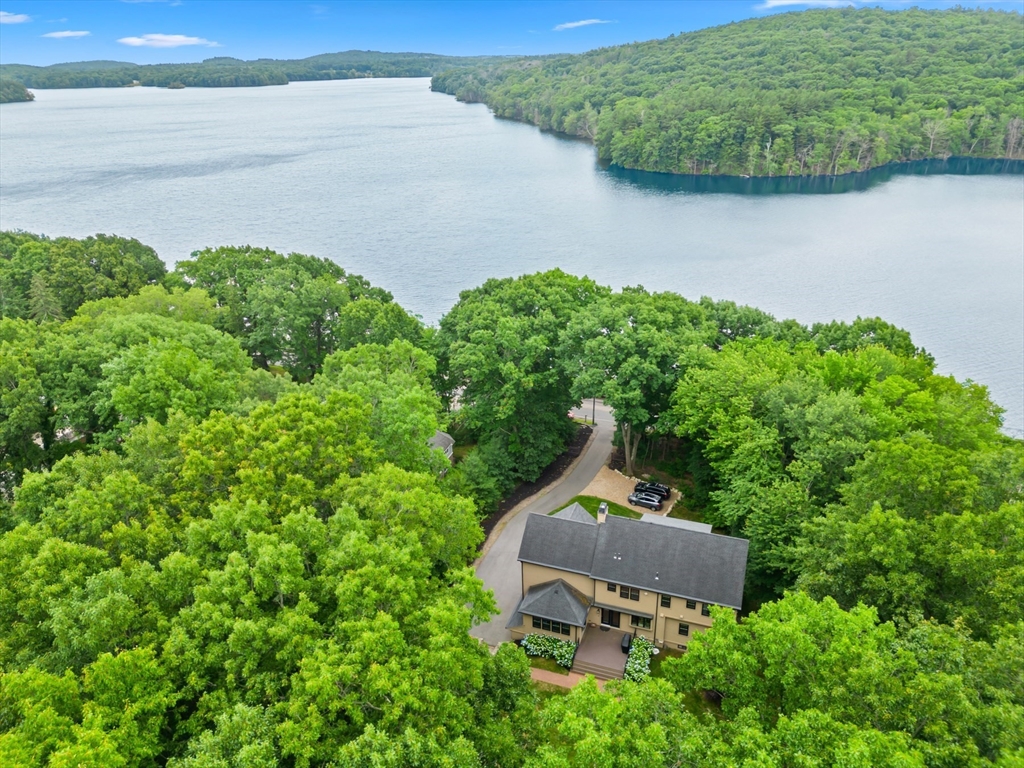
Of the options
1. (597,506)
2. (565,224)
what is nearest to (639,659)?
(597,506)

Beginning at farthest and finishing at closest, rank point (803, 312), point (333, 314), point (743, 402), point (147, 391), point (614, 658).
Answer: point (803, 312), point (333, 314), point (743, 402), point (147, 391), point (614, 658)

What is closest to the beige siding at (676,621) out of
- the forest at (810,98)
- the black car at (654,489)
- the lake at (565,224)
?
the black car at (654,489)

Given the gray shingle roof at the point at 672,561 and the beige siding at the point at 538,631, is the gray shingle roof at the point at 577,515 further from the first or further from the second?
the beige siding at the point at 538,631

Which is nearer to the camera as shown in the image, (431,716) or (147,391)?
(431,716)

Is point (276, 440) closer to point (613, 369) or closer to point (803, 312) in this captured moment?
point (613, 369)

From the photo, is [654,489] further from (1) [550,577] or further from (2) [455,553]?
(2) [455,553]

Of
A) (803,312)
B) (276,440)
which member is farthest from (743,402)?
(803,312)

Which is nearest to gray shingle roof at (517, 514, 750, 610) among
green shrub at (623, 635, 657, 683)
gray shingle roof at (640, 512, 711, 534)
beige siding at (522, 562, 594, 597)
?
beige siding at (522, 562, 594, 597)
